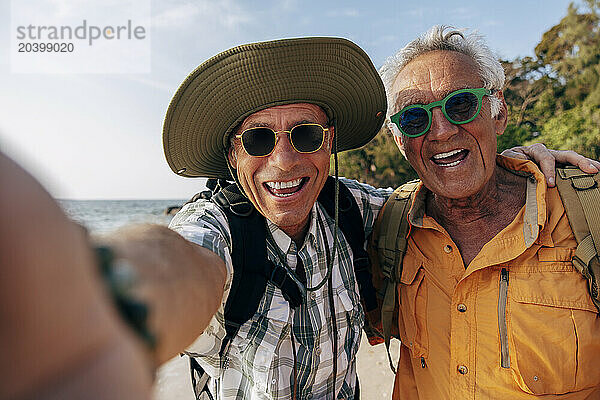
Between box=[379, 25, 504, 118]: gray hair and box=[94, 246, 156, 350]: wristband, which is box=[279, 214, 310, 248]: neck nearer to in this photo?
box=[379, 25, 504, 118]: gray hair

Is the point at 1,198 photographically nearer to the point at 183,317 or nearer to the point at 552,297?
the point at 183,317

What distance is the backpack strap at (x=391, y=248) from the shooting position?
2555mm

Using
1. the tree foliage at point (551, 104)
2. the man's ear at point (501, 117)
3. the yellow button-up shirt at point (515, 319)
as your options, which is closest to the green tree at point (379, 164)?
the tree foliage at point (551, 104)

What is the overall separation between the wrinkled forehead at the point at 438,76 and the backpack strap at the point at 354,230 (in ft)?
2.43

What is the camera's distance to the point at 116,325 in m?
0.38

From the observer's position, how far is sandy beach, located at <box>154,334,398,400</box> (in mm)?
4688

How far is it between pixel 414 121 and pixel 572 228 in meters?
1.07

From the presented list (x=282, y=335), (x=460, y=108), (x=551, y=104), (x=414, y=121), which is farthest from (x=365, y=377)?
(x=551, y=104)

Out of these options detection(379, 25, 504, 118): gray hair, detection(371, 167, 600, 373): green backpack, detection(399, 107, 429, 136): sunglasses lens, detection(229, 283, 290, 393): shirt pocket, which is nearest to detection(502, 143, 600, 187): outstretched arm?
detection(371, 167, 600, 373): green backpack

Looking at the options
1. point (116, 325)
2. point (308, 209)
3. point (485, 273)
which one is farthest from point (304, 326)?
point (116, 325)

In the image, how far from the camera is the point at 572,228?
2.10 metres

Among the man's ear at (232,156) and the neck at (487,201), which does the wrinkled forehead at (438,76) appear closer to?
the neck at (487,201)

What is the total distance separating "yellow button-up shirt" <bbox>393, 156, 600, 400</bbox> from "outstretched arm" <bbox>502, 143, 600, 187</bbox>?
0.07m

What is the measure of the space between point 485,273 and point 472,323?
11.4 inches
